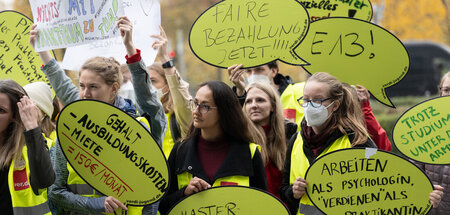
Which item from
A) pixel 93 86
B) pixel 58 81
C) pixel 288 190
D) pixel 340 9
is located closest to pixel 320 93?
pixel 288 190

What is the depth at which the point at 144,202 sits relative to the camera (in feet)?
11.4

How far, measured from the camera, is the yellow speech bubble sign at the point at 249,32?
4301 millimetres

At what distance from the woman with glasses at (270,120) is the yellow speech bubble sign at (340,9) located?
0.67 m

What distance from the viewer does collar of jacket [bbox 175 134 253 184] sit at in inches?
143

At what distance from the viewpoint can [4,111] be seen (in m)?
3.55

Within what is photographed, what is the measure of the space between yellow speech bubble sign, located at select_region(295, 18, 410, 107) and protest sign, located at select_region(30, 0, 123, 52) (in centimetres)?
133

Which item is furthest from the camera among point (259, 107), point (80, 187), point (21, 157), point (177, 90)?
point (259, 107)

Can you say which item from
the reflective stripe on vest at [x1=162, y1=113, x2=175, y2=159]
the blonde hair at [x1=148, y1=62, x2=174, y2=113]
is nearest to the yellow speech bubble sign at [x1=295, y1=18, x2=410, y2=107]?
the blonde hair at [x1=148, y1=62, x2=174, y2=113]

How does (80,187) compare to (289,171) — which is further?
(289,171)

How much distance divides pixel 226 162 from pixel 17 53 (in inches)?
84.3

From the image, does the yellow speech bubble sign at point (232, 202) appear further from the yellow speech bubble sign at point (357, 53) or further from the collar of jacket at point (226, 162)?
the yellow speech bubble sign at point (357, 53)

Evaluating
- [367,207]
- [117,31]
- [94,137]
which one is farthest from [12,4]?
[367,207]

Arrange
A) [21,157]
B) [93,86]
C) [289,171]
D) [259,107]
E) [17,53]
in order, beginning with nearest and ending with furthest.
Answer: [21,157], [93,86], [289,171], [259,107], [17,53]

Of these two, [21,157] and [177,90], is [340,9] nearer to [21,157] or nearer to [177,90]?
[177,90]
